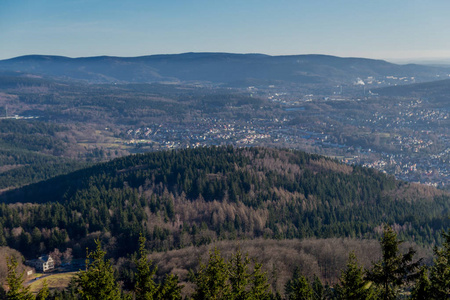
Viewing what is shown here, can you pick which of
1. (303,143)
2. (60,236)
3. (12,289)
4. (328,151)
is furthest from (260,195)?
(303,143)

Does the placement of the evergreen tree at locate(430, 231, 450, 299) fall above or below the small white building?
above

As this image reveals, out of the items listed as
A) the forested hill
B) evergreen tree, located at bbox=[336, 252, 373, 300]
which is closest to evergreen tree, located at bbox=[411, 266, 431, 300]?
evergreen tree, located at bbox=[336, 252, 373, 300]

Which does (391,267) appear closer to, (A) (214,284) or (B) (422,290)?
(B) (422,290)

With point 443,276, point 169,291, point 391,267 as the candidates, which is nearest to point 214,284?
point 169,291

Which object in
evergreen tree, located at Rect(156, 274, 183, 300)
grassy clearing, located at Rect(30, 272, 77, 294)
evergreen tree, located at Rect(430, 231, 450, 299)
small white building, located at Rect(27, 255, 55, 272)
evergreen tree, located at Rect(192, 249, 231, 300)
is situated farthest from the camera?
small white building, located at Rect(27, 255, 55, 272)

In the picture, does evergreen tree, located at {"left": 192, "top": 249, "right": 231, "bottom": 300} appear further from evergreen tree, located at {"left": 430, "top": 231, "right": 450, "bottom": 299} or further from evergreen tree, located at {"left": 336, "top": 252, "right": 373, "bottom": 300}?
evergreen tree, located at {"left": 430, "top": 231, "right": 450, "bottom": 299}

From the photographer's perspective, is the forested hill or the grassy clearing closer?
the grassy clearing

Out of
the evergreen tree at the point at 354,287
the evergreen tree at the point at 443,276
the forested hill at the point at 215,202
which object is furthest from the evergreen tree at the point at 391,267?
the forested hill at the point at 215,202

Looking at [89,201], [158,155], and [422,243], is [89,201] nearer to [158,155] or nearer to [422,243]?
[158,155]
